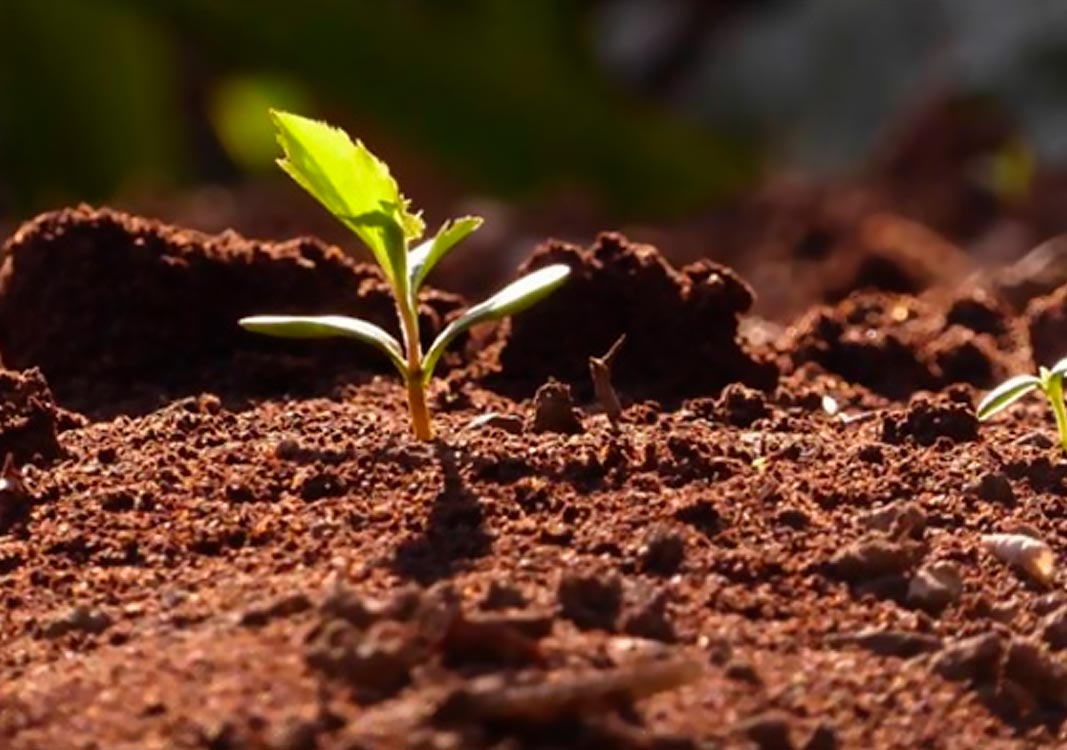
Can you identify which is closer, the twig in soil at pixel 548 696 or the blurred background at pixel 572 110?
the twig in soil at pixel 548 696

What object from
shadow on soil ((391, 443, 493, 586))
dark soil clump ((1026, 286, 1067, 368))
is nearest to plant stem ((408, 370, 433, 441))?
shadow on soil ((391, 443, 493, 586))

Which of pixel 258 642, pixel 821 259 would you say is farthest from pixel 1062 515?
pixel 821 259

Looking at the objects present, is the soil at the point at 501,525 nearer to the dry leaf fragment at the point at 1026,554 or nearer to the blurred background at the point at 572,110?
the dry leaf fragment at the point at 1026,554

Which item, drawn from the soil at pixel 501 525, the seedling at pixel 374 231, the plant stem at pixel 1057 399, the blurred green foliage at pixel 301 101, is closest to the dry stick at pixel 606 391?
the soil at pixel 501 525

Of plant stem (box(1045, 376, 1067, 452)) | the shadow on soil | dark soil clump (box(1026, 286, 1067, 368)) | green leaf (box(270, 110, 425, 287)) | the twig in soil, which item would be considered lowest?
the twig in soil

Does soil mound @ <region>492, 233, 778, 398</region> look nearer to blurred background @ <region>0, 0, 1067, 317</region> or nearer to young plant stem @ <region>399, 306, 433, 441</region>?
young plant stem @ <region>399, 306, 433, 441</region>

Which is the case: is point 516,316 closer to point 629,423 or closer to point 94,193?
point 629,423

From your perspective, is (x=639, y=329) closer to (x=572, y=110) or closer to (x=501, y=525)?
(x=501, y=525)
